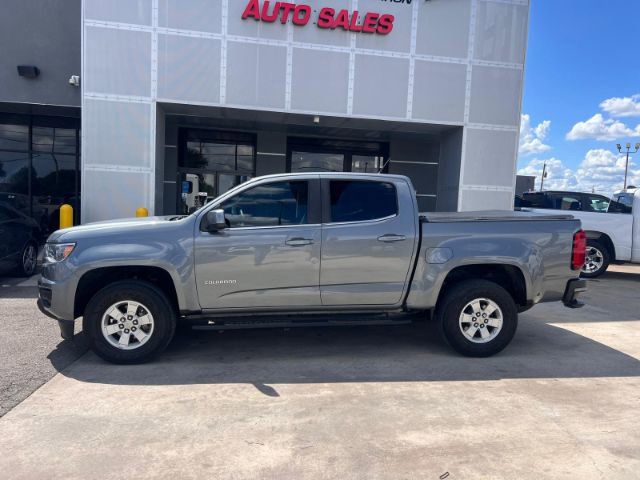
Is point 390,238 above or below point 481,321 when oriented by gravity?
above

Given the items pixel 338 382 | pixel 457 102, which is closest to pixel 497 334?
pixel 338 382

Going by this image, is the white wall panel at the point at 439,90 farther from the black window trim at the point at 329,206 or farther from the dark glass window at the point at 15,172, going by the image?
the dark glass window at the point at 15,172

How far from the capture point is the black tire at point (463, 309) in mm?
5082

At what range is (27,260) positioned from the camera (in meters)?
9.18

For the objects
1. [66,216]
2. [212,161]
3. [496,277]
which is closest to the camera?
[496,277]

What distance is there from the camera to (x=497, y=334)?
5.16 meters

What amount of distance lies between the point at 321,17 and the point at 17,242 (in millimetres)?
7871

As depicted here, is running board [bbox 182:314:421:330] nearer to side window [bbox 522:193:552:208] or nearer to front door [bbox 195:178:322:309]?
front door [bbox 195:178:322:309]

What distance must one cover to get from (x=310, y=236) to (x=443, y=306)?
1600 millimetres

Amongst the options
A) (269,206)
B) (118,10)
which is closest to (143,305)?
(269,206)

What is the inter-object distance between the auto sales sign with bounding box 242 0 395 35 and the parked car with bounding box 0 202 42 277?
6.28m

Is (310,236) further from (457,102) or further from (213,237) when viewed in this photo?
(457,102)

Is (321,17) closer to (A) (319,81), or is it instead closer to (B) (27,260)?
(A) (319,81)

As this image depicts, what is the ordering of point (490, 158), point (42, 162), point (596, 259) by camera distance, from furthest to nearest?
point (42, 162) → point (490, 158) → point (596, 259)
